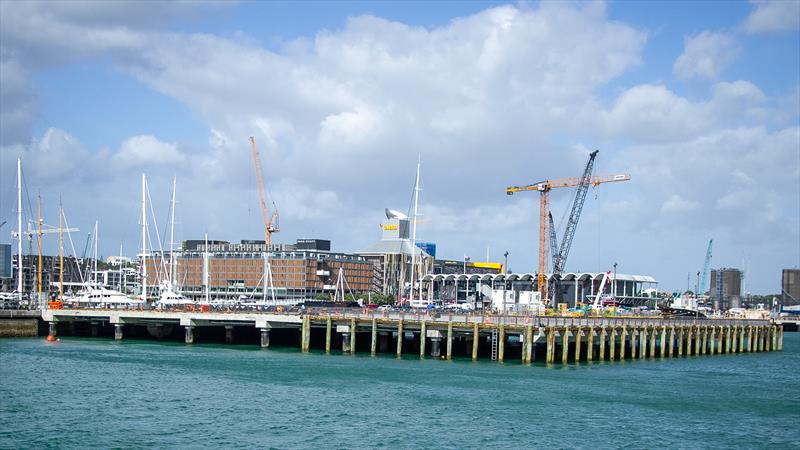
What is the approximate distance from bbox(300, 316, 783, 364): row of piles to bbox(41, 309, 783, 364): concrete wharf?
83 millimetres

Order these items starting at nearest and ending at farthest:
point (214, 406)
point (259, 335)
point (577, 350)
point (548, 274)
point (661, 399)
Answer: point (214, 406), point (661, 399), point (577, 350), point (259, 335), point (548, 274)

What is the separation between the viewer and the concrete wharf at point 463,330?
73.7 metres

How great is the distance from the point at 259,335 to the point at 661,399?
51.5 meters

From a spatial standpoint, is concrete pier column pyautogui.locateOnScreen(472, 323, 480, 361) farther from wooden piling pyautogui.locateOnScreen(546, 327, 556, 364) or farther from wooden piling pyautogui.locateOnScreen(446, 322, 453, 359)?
wooden piling pyautogui.locateOnScreen(546, 327, 556, 364)

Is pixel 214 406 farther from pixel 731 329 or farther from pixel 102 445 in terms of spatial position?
pixel 731 329

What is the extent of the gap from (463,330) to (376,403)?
2536cm

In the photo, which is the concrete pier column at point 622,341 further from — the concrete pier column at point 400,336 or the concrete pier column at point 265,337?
the concrete pier column at point 265,337

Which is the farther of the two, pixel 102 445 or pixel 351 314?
pixel 351 314

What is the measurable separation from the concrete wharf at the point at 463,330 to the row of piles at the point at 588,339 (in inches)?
3.3

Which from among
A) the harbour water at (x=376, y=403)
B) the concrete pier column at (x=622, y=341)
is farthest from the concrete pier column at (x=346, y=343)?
the concrete pier column at (x=622, y=341)

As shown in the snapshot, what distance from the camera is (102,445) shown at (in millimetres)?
39469

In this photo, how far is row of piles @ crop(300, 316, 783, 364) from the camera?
7225cm

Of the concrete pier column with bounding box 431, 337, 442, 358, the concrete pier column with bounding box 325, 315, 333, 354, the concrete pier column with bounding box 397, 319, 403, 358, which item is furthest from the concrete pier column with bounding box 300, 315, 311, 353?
the concrete pier column with bounding box 431, 337, 442, 358

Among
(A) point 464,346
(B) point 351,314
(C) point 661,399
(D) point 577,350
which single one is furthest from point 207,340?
(C) point 661,399
